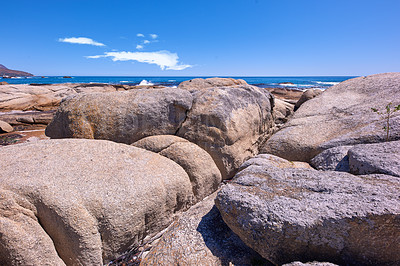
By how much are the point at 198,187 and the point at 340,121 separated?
3466 millimetres

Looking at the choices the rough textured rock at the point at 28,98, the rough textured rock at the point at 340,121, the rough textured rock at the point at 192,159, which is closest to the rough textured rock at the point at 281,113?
the rough textured rock at the point at 340,121

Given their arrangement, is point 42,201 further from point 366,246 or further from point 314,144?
Result: point 314,144

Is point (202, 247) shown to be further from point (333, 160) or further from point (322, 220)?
point (333, 160)

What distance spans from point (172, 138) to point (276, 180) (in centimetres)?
226

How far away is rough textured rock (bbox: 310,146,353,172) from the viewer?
3293 mm

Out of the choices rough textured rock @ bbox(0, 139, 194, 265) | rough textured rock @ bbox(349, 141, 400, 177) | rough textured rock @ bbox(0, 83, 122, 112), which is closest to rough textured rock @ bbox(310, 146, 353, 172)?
rough textured rock @ bbox(349, 141, 400, 177)

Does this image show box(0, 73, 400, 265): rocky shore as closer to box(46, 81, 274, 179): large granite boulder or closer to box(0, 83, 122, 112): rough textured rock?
box(46, 81, 274, 179): large granite boulder

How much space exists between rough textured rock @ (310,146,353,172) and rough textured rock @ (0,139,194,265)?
249cm

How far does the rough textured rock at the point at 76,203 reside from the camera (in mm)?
2322

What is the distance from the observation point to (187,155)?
387 cm

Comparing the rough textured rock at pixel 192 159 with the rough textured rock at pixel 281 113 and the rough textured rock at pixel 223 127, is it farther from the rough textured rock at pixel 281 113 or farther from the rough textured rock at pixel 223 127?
the rough textured rock at pixel 281 113

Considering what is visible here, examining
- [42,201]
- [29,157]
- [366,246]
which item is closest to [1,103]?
[29,157]

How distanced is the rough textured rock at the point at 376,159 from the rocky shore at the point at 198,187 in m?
0.01

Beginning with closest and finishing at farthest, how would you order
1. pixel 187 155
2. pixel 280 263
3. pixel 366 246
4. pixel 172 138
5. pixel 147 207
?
pixel 366 246 → pixel 280 263 → pixel 147 207 → pixel 187 155 → pixel 172 138
